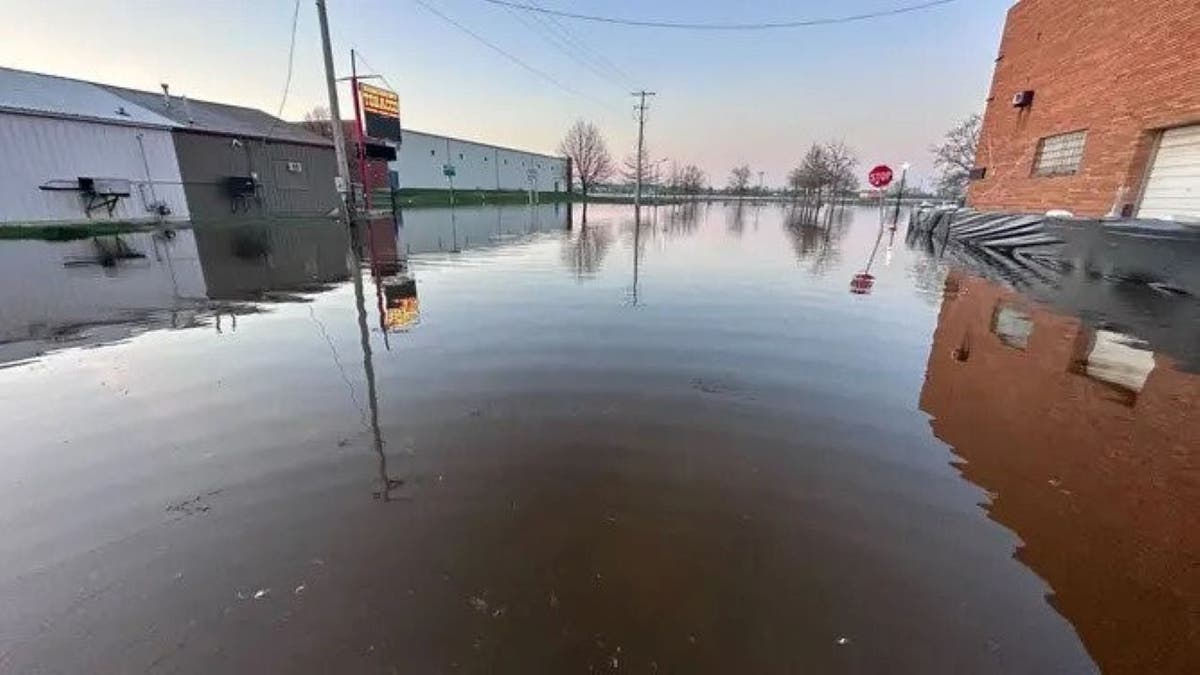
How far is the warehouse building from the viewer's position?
66.5 feet

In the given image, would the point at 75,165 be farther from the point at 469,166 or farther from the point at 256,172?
the point at 469,166

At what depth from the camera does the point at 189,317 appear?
25.5ft

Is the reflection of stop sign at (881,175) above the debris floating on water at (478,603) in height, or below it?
above

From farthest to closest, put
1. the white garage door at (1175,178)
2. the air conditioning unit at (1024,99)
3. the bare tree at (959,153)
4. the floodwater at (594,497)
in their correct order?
the bare tree at (959,153) < the air conditioning unit at (1024,99) < the white garage door at (1175,178) < the floodwater at (594,497)

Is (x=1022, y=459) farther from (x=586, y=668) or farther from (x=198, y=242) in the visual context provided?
(x=198, y=242)

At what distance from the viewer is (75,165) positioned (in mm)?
21500

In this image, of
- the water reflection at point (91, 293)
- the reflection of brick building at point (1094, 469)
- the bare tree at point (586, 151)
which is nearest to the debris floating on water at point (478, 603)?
the reflection of brick building at point (1094, 469)

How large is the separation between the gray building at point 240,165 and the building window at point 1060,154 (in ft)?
114

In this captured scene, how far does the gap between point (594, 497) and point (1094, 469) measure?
11.8 ft

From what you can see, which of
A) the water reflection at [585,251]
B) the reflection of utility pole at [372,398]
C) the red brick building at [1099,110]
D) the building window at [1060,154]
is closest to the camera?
the reflection of utility pole at [372,398]

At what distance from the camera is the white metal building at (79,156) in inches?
785

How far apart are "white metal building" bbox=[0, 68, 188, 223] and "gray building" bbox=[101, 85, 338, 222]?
0.82 meters

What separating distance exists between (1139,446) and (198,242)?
75.6 feet

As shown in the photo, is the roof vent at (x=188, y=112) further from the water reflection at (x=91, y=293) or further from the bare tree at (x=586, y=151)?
the bare tree at (x=586, y=151)
